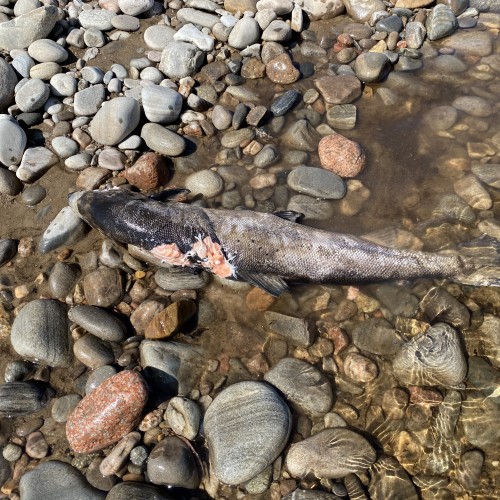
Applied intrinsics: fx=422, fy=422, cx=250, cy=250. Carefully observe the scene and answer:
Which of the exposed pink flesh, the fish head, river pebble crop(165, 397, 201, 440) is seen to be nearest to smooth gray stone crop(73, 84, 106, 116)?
the fish head

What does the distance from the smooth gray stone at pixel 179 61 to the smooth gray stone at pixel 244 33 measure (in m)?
0.65

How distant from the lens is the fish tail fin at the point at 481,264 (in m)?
4.86

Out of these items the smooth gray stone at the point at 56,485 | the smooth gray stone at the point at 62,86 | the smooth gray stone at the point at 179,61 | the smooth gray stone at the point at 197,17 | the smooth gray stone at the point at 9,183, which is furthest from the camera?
the smooth gray stone at the point at 197,17

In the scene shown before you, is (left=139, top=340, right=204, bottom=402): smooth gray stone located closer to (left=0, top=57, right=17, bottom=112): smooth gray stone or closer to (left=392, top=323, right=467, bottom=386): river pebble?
(left=392, top=323, right=467, bottom=386): river pebble

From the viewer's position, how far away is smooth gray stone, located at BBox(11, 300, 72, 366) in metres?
4.57

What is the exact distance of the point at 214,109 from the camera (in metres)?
6.27

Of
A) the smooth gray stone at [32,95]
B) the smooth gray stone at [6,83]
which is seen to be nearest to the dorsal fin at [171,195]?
the smooth gray stone at [32,95]

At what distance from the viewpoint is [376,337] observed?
188 inches

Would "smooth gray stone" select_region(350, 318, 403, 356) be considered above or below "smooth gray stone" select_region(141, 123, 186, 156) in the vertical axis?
below

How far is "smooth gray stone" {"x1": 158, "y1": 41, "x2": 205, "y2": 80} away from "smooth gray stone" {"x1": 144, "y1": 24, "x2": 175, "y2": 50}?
347 mm

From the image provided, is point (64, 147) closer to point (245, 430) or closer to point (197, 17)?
point (197, 17)

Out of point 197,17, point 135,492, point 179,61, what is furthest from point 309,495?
point 197,17

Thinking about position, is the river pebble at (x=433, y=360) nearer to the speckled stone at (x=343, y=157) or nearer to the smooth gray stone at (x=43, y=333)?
the speckled stone at (x=343, y=157)

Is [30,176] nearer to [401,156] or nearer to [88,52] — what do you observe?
[88,52]
